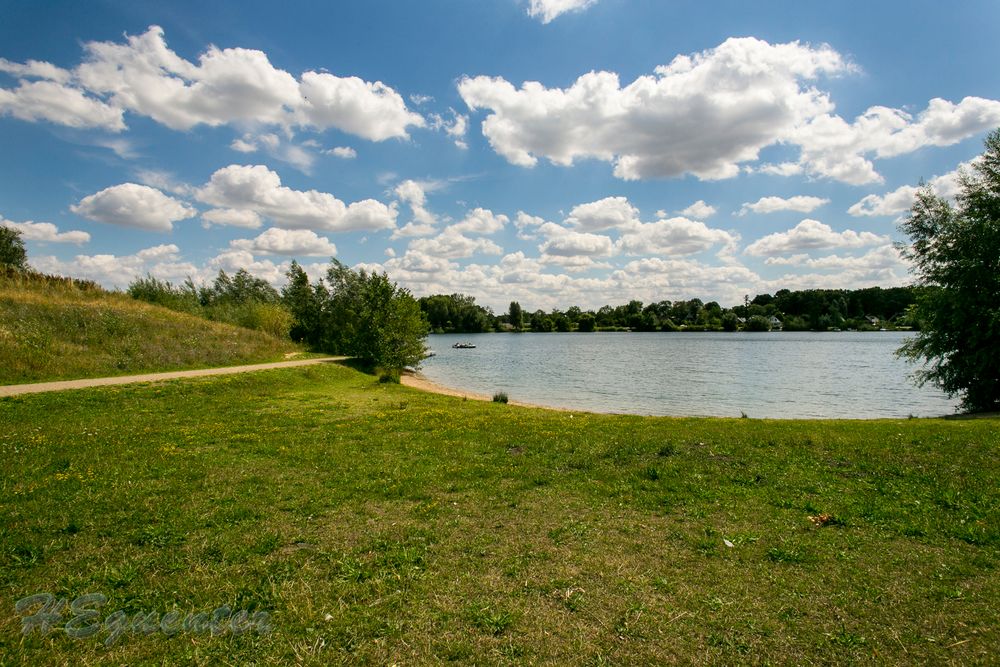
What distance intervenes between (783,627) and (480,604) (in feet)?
9.61

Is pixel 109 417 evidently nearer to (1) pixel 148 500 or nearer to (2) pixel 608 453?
(1) pixel 148 500

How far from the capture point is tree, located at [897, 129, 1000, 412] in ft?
76.9

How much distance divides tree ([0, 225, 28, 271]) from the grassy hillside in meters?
35.0

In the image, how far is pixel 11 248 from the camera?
62.7m

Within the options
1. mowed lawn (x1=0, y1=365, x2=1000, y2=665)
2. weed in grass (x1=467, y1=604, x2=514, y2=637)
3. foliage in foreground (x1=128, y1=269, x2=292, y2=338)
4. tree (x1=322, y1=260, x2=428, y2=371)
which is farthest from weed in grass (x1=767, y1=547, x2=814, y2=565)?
foliage in foreground (x1=128, y1=269, x2=292, y2=338)

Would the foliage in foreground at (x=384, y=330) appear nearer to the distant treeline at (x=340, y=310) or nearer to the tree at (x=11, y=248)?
the distant treeline at (x=340, y=310)

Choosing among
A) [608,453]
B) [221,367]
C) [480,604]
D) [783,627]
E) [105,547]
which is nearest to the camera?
[783,627]

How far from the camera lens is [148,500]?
759 centimetres

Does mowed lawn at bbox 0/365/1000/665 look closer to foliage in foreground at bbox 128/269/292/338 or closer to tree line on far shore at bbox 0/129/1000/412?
tree line on far shore at bbox 0/129/1000/412

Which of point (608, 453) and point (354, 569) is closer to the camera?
point (354, 569)

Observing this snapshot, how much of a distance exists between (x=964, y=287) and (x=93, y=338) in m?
47.6

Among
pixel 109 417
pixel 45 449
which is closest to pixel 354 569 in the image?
pixel 45 449

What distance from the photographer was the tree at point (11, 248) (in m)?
60.5

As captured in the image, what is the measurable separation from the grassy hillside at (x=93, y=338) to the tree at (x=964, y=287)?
42.6 metres
